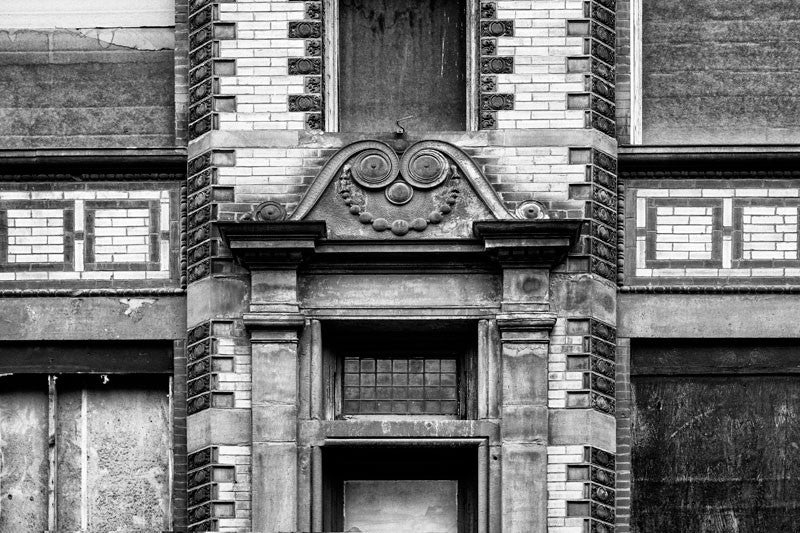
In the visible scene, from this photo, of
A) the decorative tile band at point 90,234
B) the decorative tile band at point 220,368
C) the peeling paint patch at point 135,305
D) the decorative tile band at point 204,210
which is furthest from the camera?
the decorative tile band at point 90,234

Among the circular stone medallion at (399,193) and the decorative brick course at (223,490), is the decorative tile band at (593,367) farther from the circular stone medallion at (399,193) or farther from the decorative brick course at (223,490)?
the decorative brick course at (223,490)

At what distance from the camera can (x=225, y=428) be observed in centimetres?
1812

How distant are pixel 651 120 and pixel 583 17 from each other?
1.13 m

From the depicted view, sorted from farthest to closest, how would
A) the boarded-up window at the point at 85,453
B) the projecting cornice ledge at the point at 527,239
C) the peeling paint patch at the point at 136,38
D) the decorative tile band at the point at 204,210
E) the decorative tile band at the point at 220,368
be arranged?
1. the peeling paint patch at the point at 136,38
2. the boarded-up window at the point at 85,453
3. the decorative tile band at the point at 204,210
4. the decorative tile band at the point at 220,368
5. the projecting cornice ledge at the point at 527,239

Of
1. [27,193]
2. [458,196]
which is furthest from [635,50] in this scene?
[27,193]

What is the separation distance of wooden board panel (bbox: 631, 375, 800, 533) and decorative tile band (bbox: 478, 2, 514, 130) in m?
2.58

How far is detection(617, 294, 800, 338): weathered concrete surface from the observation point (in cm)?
1861

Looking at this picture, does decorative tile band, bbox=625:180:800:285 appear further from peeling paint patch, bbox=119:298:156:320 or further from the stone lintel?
peeling paint patch, bbox=119:298:156:320

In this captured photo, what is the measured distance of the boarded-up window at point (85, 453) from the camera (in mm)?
18641

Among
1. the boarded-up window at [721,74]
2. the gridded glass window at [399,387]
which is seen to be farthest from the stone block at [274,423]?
the boarded-up window at [721,74]

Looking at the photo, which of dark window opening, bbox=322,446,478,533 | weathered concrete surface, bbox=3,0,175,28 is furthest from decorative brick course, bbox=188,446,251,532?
weathered concrete surface, bbox=3,0,175,28

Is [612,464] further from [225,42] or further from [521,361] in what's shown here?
[225,42]

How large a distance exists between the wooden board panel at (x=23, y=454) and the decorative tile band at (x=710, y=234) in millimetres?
5170

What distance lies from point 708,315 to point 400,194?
281 centimetres
